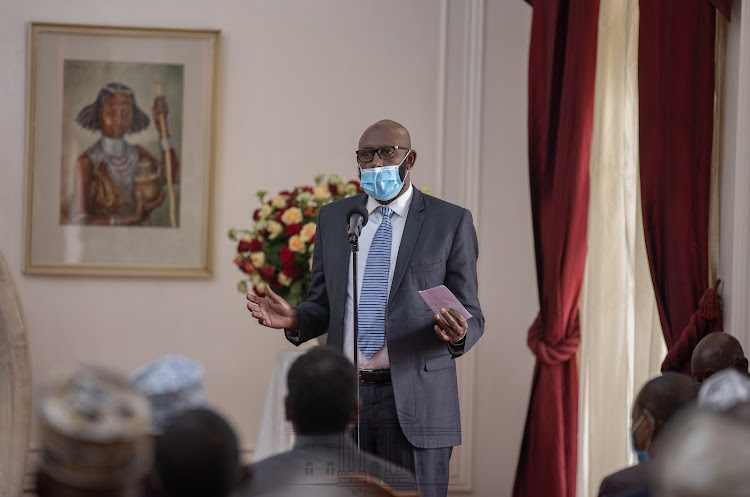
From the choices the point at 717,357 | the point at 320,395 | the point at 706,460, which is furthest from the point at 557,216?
the point at 706,460

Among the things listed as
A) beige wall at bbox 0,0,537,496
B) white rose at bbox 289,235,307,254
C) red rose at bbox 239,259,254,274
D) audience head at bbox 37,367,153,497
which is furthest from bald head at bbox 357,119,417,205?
audience head at bbox 37,367,153,497

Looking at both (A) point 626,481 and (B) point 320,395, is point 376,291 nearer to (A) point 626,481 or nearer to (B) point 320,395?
(B) point 320,395

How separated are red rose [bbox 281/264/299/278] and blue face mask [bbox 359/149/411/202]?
107 centimetres

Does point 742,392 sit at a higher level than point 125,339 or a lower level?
higher

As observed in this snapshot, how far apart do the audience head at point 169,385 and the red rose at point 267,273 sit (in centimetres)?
254

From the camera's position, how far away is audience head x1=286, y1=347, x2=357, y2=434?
221cm

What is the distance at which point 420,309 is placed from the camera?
3680 millimetres

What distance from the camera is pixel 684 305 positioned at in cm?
362

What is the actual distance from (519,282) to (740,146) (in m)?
2.73

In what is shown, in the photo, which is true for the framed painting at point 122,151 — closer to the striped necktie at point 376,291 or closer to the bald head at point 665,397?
the striped necktie at point 376,291

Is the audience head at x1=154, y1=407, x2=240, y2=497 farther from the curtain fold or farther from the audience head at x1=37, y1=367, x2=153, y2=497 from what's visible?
the curtain fold

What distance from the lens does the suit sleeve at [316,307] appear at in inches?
149

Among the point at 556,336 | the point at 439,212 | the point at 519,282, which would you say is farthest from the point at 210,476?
the point at 519,282

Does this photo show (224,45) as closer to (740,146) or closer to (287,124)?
(287,124)
